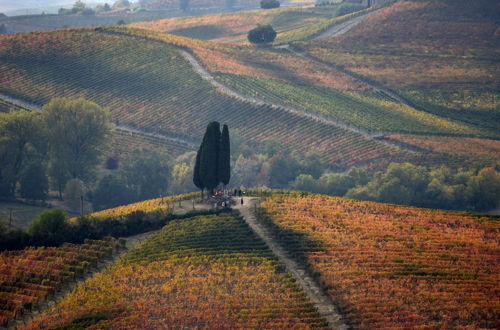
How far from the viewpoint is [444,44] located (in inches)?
6476

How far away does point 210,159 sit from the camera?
6881cm

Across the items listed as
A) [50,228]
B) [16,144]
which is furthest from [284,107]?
[50,228]

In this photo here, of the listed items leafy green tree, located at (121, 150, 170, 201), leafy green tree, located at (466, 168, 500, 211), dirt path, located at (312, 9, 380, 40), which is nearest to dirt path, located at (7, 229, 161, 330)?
leafy green tree, located at (121, 150, 170, 201)

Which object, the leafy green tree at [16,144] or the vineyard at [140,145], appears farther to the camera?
the vineyard at [140,145]

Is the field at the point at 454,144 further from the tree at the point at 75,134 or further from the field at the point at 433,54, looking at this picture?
the tree at the point at 75,134

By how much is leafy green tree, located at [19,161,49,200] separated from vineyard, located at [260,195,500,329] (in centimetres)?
3793

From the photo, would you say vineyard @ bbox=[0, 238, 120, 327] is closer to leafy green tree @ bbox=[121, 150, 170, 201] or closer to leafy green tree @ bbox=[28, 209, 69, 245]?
leafy green tree @ bbox=[28, 209, 69, 245]

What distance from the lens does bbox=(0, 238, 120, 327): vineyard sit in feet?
159

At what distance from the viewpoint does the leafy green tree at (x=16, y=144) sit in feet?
309

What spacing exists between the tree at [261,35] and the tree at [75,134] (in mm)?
66540

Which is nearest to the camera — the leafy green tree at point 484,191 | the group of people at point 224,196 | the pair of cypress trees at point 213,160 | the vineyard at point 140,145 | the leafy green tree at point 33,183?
the group of people at point 224,196

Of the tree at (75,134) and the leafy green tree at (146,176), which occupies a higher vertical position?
the tree at (75,134)

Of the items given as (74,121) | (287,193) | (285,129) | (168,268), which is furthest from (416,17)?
(168,268)

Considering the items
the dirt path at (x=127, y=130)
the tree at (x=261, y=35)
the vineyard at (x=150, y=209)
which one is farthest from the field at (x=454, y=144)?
the tree at (x=261, y=35)
